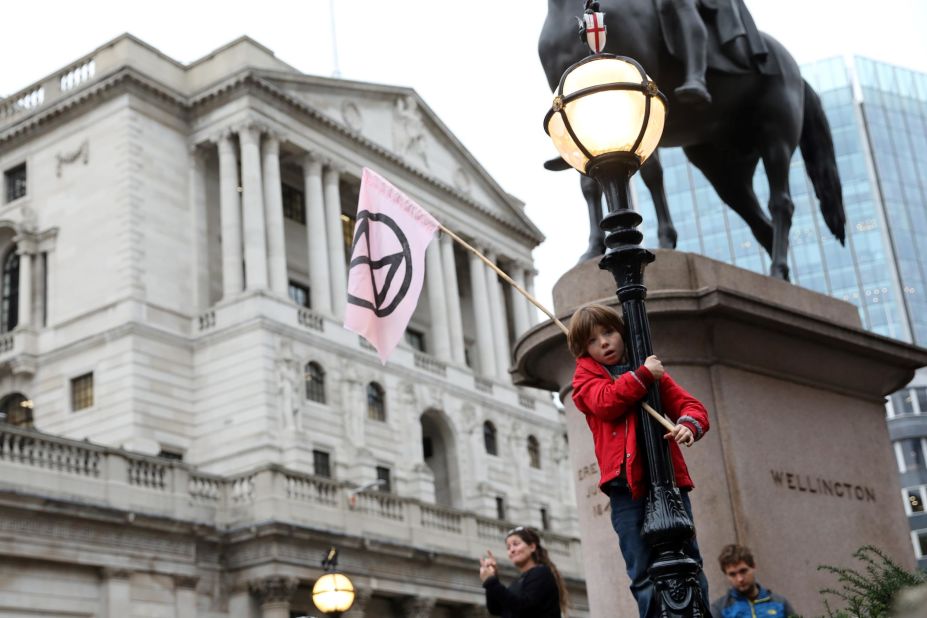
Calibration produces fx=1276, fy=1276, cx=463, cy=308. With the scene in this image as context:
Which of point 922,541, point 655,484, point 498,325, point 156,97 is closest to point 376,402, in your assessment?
point 498,325

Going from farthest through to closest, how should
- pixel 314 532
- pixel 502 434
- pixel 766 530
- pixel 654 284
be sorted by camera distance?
pixel 502 434 < pixel 314 532 < pixel 654 284 < pixel 766 530

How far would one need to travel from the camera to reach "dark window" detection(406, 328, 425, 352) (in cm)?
5597

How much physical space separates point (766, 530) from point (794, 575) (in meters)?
0.47

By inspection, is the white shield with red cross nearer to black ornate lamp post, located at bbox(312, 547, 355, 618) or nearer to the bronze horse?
the bronze horse

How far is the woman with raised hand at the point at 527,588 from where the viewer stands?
29.1 feet

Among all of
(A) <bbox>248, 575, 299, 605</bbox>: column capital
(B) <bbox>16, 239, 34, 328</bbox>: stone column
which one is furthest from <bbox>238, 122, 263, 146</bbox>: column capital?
(A) <bbox>248, 575, 299, 605</bbox>: column capital

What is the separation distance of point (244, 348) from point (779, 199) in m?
34.5

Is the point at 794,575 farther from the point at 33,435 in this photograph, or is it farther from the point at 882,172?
the point at 882,172

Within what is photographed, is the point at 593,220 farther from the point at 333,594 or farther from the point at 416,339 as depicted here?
the point at 416,339

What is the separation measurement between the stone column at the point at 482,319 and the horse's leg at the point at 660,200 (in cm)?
4503

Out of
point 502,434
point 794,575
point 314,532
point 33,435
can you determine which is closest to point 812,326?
point 794,575

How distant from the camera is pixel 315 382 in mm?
47625

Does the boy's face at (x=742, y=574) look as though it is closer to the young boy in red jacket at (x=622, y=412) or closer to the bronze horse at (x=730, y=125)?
the young boy in red jacket at (x=622, y=412)

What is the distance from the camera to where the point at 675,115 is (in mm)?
12117
